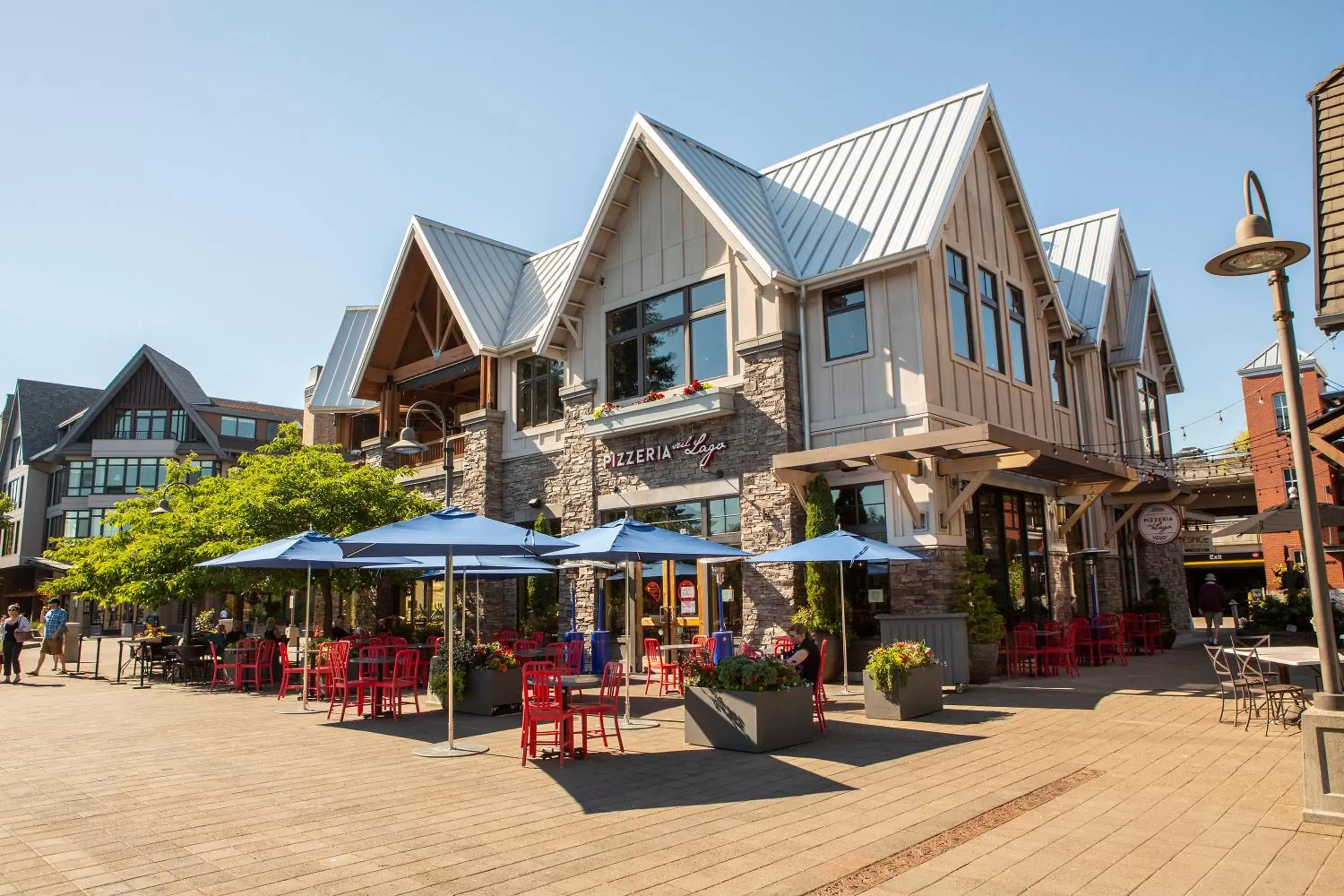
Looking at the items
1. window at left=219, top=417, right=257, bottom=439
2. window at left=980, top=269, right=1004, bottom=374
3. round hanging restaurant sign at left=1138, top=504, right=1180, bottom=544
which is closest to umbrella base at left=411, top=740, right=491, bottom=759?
window at left=980, top=269, right=1004, bottom=374

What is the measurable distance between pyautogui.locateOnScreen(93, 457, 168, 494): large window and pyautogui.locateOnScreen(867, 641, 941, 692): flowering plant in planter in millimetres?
52583

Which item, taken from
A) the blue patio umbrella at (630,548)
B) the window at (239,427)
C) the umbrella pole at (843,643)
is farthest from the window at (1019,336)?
the window at (239,427)

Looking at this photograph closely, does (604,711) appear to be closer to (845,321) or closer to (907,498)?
(907,498)

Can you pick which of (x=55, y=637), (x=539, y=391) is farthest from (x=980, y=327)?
(x=55, y=637)

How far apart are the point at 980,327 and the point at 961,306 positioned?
61 cm

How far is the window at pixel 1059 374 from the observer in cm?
2061

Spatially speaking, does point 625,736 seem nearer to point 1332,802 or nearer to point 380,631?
point 1332,802

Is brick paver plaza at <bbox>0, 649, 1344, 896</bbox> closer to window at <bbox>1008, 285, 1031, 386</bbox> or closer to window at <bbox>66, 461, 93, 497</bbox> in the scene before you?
window at <bbox>1008, 285, 1031, 386</bbox>

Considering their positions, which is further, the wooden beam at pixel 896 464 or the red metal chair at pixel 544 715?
the wooden beam at pixel 896 464

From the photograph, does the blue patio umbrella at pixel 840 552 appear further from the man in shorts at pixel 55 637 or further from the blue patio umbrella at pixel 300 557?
the man in shorts at pixel 55 637

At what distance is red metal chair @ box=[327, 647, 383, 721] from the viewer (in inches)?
468

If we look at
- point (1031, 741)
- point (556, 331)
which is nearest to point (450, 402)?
point (556, 331)

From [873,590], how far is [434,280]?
15.8 metres

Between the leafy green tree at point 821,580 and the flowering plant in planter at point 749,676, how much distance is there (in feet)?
19.1
